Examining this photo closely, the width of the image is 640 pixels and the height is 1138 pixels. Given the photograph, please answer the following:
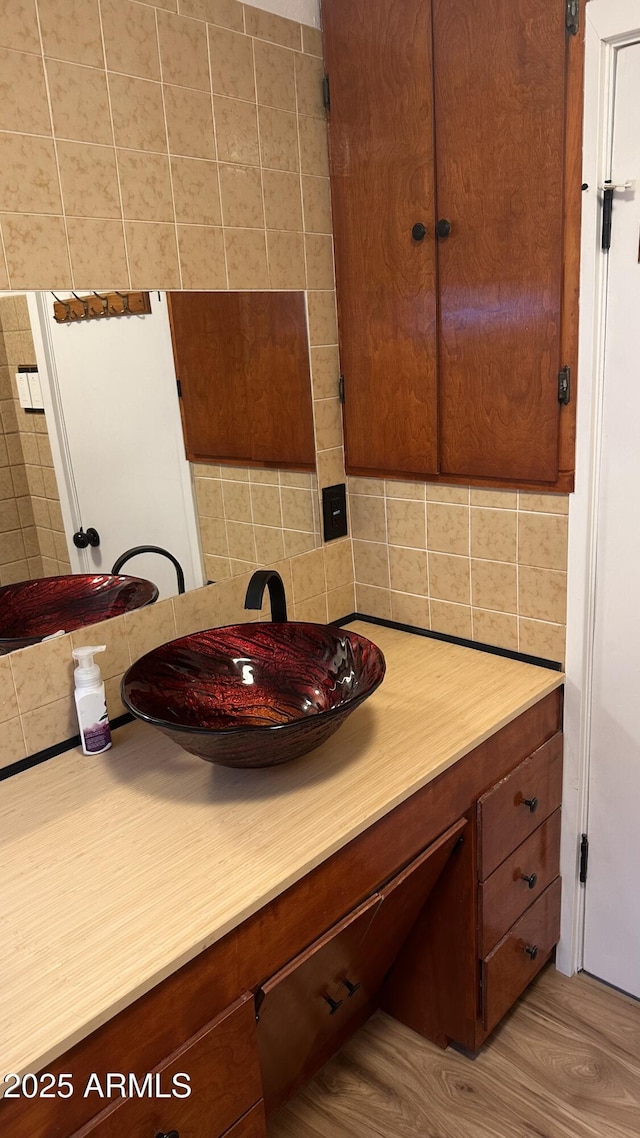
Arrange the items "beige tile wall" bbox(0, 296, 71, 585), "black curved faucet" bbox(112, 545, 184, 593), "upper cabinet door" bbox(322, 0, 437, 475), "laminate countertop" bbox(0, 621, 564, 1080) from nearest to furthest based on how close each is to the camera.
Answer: "laminate countertop" bbox(0, 621, 564, 1080) < "beige tile wall" bbox(0, 296, 71, 585) < "black curved faucet" bbox(112, 545, 184, 593) < "upper cabinet door" bbox(322, 0, 437, 475)

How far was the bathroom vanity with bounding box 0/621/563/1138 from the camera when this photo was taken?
0.99m

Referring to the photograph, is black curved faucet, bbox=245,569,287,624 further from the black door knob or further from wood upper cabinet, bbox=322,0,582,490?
wood upper cabinet, bbox=322,0,582,490

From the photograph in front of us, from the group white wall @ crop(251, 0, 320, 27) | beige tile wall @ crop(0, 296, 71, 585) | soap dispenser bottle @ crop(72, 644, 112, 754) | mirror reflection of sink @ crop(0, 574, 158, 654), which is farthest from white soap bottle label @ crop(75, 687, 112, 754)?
white wall @ crop(251, 0, 320, 27)

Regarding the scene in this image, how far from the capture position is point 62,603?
1523mm

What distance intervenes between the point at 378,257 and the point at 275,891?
1.36 meters

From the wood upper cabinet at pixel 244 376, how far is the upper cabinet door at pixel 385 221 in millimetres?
141

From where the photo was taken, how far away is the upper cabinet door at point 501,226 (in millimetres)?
1526

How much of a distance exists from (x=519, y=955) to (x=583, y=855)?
270mm

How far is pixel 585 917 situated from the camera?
196 cm

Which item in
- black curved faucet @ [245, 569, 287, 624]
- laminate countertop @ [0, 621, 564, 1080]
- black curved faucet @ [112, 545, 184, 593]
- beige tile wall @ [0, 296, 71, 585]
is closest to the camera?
laminate countertop @ [0, 621, 564, 1080]

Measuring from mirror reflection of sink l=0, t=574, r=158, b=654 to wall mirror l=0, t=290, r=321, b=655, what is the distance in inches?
0.9

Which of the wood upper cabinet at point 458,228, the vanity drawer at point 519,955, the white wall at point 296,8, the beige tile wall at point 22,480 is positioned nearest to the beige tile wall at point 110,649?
the beige tile wall at point 22,480

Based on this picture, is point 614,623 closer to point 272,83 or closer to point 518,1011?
point 518,1011

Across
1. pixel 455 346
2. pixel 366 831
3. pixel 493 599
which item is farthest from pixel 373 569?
pixel 366 831
